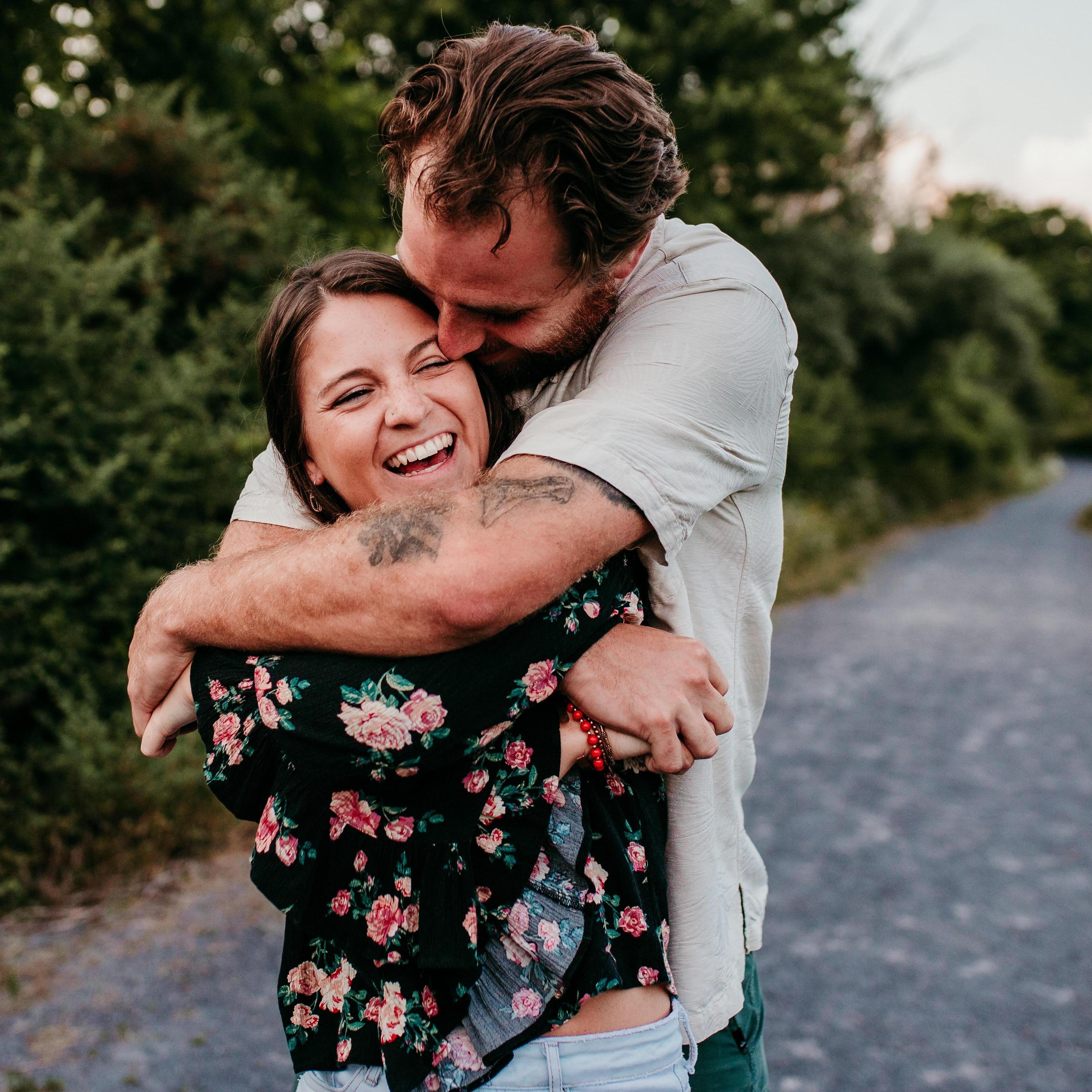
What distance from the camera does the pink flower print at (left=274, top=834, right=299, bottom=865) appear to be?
147 cm

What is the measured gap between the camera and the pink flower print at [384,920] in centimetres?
143

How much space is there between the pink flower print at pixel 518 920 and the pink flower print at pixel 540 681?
312mm

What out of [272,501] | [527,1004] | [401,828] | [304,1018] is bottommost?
[304,1018]

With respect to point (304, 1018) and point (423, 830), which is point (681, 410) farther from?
point (304, 1018)

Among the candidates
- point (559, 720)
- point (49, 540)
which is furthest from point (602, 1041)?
point (49, 540)

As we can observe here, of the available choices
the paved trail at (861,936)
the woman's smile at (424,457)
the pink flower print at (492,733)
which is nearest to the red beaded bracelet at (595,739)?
the pink flower print at (492,733)

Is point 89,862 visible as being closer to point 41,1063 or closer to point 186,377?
point 41,1063

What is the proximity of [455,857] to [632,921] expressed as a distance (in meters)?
0.30

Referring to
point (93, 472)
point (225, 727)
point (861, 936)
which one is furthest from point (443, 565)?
point (93, 472)

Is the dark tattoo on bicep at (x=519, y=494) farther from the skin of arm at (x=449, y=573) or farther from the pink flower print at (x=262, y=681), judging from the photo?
the pink flower print at (x=262, y=681)

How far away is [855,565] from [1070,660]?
4387mm

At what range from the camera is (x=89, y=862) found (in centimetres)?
467

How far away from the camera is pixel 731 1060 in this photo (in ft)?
5.69

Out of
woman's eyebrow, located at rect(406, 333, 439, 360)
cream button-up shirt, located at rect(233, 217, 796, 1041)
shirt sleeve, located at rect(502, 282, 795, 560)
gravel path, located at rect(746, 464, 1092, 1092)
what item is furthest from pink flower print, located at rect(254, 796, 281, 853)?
gravel path, located at rect(746, 464, 1092, 1092)
